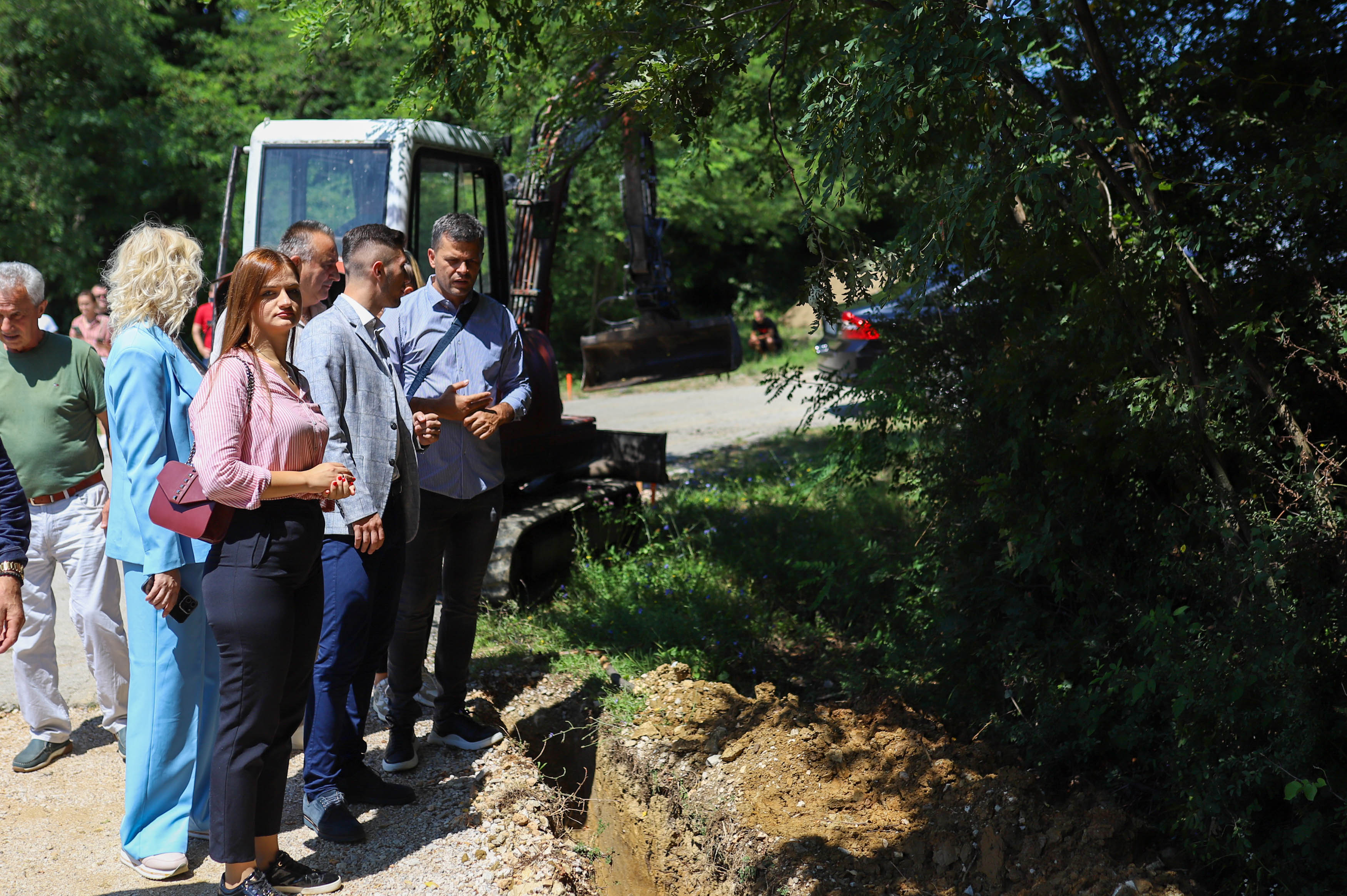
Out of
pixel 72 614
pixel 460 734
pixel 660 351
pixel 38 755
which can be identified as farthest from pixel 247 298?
pixel 660 351

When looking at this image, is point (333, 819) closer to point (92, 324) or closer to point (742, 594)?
point (742, 594)

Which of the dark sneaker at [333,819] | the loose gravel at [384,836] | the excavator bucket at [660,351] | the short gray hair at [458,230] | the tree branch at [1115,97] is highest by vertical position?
the tree branch at [1115,97]

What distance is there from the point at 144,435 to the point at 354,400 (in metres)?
0.67

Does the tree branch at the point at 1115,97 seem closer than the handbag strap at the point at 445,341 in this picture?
Yes

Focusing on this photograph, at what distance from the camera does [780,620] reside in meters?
6.18

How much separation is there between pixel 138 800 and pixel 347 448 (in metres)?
1.39

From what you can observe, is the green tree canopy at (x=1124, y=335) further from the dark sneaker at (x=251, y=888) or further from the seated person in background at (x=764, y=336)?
the seated person in background at (x=764, y=336)

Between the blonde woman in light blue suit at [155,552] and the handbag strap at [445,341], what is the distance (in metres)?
0.94

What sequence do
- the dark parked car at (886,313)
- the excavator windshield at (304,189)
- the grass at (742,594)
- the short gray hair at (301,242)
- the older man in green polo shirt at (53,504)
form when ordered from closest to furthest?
the short gray hair at (301,242)
the dark parked car at (886,313)
the older man in green polo shirt at (53,504)
the grass at (742,594)
the excavator windshield at (304,189)

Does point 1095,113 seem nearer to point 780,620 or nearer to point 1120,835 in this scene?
point 1120,835

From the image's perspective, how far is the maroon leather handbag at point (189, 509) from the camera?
3004 millimetres

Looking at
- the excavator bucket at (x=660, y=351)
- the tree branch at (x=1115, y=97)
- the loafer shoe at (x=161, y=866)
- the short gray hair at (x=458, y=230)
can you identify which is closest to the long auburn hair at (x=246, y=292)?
the short gray hair at (x=458, y=230)

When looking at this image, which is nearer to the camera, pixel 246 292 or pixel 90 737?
pixel 246 292

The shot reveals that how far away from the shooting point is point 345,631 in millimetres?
3678
